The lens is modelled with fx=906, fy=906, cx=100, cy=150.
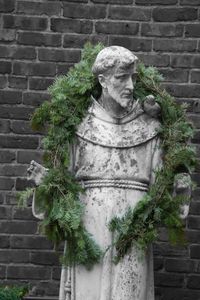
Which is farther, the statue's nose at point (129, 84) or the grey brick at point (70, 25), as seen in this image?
the grey brick at point (70, 25)

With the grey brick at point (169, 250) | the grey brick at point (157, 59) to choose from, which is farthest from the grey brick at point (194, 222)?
the grey brick at point (157, 59)

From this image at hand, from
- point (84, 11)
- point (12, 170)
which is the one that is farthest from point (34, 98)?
point (84, 11)

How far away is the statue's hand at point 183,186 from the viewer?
5816 mm

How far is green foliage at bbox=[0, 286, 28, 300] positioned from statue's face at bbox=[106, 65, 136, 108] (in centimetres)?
194

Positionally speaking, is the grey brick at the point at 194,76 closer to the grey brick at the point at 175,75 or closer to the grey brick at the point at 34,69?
the grey brick at the point at 175,75

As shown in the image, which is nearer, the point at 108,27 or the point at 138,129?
the point at 138,129

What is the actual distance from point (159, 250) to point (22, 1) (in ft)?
8.09

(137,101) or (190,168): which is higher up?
(137,101)

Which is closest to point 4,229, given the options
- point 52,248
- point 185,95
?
point 52,248

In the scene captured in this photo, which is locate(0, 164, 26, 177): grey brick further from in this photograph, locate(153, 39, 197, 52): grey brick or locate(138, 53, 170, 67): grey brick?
locate(153, 39, 197, 52): grey brick

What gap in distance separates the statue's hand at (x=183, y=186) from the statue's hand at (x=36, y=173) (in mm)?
850

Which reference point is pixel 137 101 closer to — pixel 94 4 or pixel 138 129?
pixel 138 129

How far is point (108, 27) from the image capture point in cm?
786

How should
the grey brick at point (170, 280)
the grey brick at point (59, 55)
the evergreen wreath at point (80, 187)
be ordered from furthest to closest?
1. the grey brick at point (59, 55)
2. the grey brick at point (170, 280)
3. the evergreen wreath at point (80, 187)
